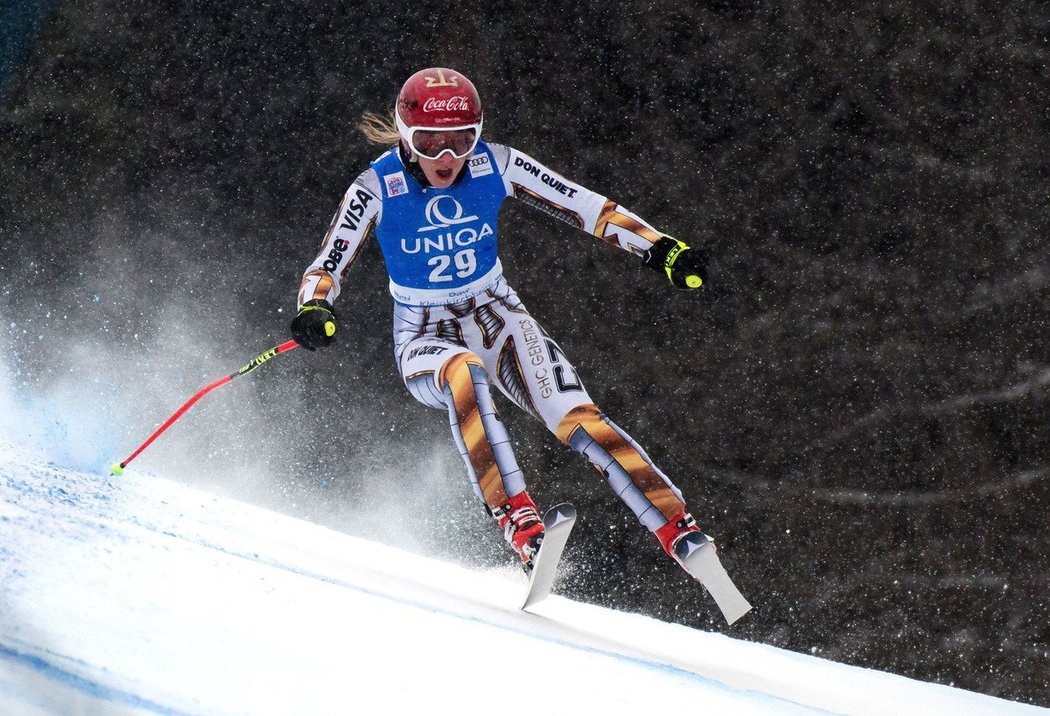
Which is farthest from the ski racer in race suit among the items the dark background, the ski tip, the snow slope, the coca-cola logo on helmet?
the dark background

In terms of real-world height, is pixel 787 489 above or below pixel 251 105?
below

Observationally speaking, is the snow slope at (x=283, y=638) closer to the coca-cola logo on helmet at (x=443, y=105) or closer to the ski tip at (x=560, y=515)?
the ski tip at (x=560, y=515)

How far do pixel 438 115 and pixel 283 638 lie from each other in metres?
1.41

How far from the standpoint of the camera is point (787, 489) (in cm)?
434

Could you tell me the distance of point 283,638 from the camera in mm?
1897

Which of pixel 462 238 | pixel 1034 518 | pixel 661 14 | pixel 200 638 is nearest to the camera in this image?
pixel 200 638

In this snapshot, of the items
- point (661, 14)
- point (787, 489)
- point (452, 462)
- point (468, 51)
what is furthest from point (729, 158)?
point (452, 462)

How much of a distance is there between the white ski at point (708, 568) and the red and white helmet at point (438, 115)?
120cm

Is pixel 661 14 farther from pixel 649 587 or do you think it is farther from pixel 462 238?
pixel 649 587

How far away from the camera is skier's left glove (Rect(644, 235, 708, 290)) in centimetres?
280

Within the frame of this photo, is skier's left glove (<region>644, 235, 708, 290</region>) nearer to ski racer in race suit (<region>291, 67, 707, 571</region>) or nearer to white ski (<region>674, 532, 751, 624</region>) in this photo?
ski racer in race suit (<region>291, 67, 707, 571</region>)

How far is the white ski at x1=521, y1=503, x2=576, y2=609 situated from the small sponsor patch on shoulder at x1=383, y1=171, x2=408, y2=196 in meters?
0.97

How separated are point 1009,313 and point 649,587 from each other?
6.31 ft

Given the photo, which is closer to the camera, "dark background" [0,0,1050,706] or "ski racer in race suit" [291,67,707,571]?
"ski racer in race suit" [291,67,707,571]
